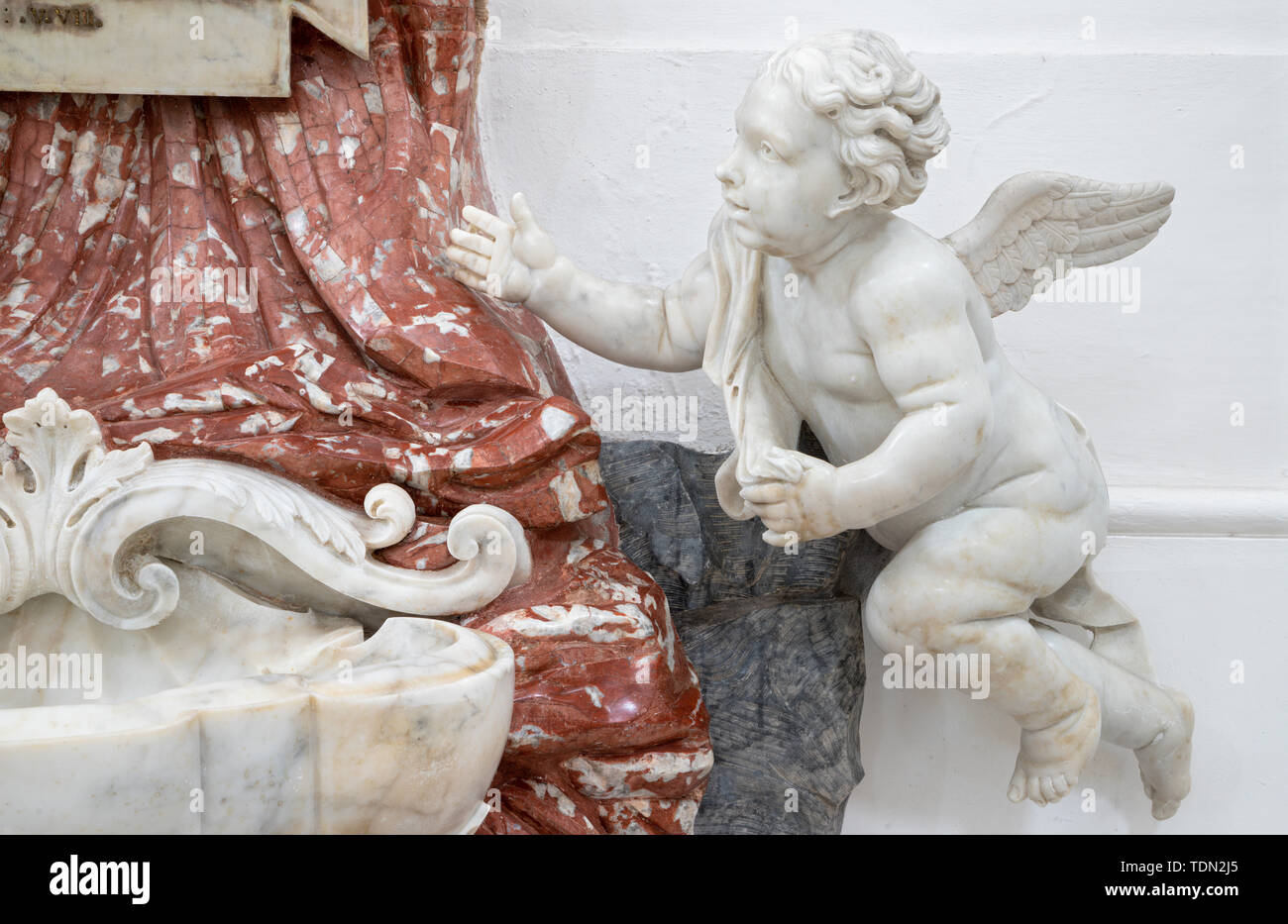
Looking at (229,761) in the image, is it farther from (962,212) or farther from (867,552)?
(962,212)

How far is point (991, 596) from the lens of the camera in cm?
158

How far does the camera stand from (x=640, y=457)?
1.86 m

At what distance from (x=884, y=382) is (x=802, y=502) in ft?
0.48

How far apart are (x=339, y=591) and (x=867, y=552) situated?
27.7 inches

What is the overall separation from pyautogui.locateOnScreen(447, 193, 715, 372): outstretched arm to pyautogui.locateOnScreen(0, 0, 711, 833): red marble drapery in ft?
0.15

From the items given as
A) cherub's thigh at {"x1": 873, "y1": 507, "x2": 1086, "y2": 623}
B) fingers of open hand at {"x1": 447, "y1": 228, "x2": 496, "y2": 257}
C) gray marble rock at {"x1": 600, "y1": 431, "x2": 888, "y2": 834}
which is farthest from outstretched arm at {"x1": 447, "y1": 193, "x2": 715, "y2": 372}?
cherub's thigh at {"x1": 873, "y1": 507, "x2": 1086, "y2": 623}

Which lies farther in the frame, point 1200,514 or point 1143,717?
point 1200,514

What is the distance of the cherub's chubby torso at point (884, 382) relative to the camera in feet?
4.76

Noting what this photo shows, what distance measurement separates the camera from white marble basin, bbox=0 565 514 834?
112cm

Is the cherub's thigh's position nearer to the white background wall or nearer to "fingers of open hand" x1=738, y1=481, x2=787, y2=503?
"fingers of open hand" x1=738, y1=481, x2=787, y2=503

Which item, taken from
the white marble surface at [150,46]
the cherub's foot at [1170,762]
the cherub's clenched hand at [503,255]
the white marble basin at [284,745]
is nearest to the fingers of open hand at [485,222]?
the cherub's clenched hand at [503,255]

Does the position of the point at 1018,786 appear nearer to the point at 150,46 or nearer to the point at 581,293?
the point at 581,293

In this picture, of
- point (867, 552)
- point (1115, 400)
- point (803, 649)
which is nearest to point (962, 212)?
point (1115, 400)

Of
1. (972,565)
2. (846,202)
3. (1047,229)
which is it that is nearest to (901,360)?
(846,202)
